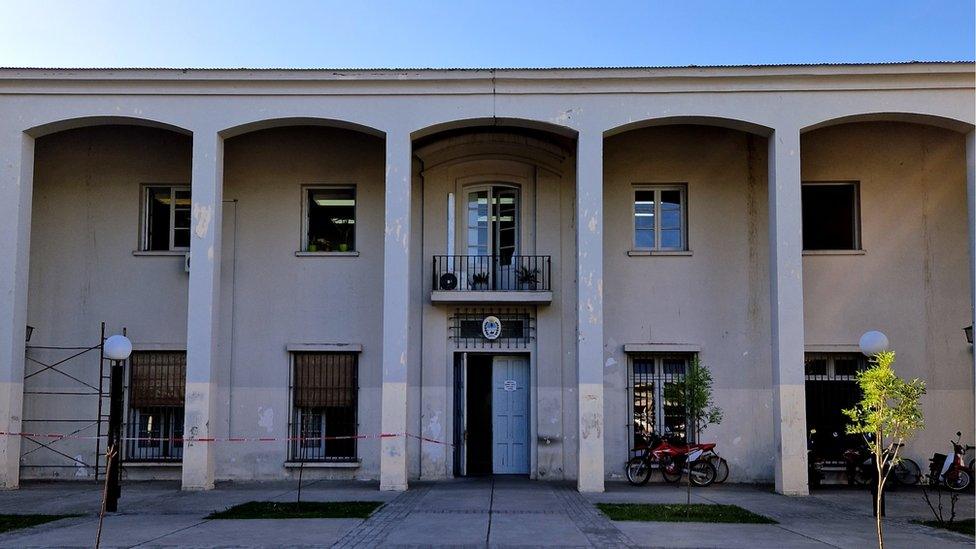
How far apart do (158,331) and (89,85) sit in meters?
4.49

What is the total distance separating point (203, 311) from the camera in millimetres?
15297

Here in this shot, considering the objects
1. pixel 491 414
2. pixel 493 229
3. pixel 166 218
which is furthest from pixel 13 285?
pixel 491 414

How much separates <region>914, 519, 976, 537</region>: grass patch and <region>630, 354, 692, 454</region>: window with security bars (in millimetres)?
5120

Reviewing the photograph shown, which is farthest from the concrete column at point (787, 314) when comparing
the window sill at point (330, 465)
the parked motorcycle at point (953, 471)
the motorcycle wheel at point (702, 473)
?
the window sill at point (330, 465)

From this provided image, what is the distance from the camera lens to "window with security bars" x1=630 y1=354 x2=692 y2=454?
17047 mm

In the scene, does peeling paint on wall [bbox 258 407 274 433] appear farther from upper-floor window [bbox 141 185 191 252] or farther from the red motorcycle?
the red motorcycle

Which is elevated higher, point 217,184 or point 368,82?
point 368,82

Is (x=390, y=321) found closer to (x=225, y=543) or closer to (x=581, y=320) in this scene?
(x=581, y=320)

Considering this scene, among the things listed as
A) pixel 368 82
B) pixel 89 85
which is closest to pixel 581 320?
pixel 368 82

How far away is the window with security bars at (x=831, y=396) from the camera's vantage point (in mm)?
16781

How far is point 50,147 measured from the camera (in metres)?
Answer: 17.6

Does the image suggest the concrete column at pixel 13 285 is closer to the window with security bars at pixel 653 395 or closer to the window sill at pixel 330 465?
the window sill at pixel 330 465

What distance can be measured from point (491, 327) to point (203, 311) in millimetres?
5053

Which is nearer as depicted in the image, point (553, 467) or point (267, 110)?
point (267, 110)
